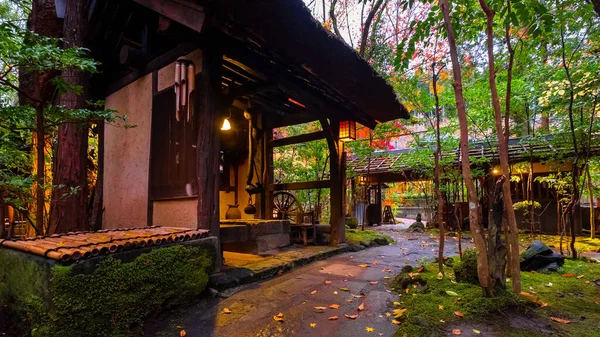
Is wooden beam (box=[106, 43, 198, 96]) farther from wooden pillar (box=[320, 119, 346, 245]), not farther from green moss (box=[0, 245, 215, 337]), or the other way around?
wooden pillar (box=[320, 119, 346, 245])

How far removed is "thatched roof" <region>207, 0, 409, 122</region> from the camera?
3883 mm

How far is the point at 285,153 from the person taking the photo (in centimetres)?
1192

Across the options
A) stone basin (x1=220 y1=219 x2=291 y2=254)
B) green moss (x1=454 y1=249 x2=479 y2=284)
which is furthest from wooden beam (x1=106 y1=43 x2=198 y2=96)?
green moss (x1=454 y1=249 x2=479 y2=284)

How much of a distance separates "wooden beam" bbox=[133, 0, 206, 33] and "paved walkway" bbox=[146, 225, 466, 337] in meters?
3.31

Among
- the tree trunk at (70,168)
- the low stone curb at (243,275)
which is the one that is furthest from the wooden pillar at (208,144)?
the tree trunk at (70,168)

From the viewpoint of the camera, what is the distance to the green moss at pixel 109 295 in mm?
2484

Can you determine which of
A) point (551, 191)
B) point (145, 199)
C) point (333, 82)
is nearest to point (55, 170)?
point (145, 199)

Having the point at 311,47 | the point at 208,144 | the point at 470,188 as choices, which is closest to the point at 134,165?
the point at 208,144

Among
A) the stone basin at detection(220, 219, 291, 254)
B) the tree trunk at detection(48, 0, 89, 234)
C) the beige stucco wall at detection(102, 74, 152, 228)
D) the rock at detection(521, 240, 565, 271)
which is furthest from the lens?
the beige stucco wall at detection(102, 74, 152, 228)

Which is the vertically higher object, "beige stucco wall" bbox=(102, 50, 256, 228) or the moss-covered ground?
"beige stucco wall" bbox=(102, 50, 256, 228)

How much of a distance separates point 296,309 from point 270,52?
148 inches

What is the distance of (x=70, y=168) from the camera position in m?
4.51

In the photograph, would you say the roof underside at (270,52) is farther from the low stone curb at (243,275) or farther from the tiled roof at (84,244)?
the low stone curb at (243,275)

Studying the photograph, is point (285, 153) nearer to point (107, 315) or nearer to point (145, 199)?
point (145, 199)
